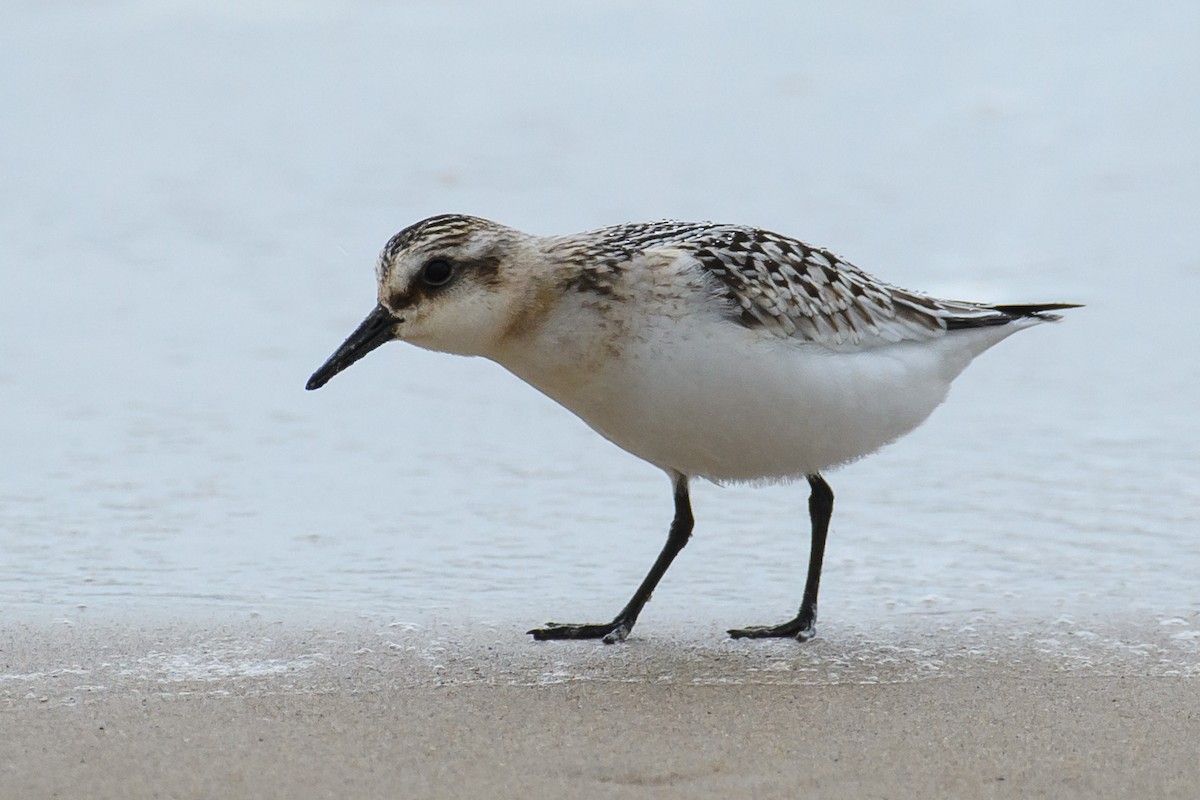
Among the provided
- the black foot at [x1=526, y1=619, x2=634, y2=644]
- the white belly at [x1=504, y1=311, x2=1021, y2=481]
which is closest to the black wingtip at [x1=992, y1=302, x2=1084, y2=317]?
the white belly at [x1=504, y1=311, x2=1021, y2=481]

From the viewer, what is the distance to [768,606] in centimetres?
566

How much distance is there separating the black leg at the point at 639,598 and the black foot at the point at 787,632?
1.00 feet

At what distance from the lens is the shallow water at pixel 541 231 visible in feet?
19.3

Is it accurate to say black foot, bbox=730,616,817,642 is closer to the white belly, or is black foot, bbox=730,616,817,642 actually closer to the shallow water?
the shallow water

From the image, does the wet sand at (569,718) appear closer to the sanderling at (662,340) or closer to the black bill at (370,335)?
the sanderling at (662,340)

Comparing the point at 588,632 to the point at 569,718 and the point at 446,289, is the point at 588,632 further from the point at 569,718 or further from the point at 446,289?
the point at 446,289

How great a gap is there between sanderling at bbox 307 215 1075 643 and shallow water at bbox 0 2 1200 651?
616 mm

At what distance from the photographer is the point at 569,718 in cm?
445

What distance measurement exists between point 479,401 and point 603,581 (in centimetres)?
215

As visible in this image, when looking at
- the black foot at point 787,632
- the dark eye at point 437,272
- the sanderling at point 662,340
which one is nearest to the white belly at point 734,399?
the sanderling at point 662,340

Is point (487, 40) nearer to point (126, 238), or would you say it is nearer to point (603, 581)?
point (126, 238)

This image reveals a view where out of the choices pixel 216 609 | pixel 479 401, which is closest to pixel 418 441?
pixel 479 401

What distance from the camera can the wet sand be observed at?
3918 millimetres

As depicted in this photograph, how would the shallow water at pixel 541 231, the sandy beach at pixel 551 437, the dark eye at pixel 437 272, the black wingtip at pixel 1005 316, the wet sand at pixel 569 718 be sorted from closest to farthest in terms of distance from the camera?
the wet sand at pixel 569 718
the sandy beach at pixel 551 437
the dark eye at pixel 437 272
the black wingtip at pixel 1005 316
the shallow water at pixel 541 231
